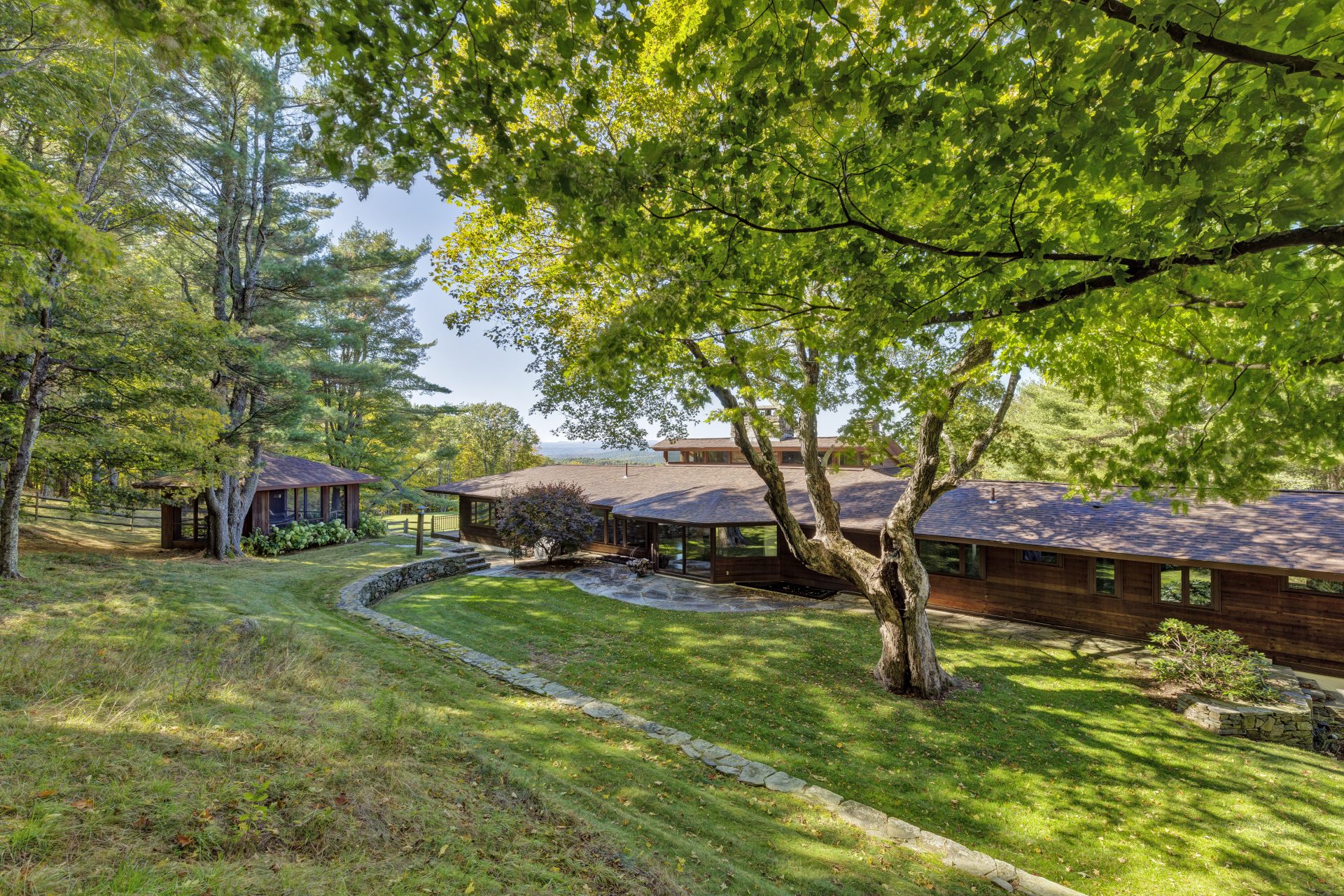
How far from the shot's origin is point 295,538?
18.8 metres

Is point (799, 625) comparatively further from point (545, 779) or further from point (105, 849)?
point (105, 849)

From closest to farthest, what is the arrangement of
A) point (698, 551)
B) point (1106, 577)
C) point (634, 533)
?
point (1106, 577) → point (698, 551) → point (634, 533)

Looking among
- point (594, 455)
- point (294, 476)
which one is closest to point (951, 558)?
point (294, 476)

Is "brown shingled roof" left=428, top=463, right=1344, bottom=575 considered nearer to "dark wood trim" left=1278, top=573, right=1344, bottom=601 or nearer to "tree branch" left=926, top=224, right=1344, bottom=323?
"dark wood trim" left=1278, top=573, right=1344, bottom=601

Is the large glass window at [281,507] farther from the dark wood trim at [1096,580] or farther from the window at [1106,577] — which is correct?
→ the window at [1106,577]

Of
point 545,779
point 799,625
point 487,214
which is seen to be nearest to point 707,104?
point 487,214

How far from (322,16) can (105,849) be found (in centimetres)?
433

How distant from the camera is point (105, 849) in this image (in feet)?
8.21

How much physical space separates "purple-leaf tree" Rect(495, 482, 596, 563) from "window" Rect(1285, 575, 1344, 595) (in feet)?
55.9

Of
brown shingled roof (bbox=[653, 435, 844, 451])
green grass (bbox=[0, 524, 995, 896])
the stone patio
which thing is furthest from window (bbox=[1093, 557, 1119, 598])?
→ brown shingled roof (bbox=[653, 435, 844, 451])

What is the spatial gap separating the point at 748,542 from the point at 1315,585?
12.0m

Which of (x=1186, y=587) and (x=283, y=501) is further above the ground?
(x=283, y=501)

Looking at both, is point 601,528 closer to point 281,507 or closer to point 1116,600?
point 281,507

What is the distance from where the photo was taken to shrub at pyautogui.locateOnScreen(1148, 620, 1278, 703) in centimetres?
841
